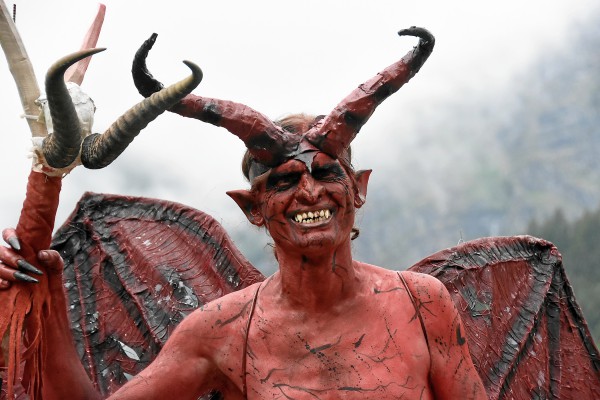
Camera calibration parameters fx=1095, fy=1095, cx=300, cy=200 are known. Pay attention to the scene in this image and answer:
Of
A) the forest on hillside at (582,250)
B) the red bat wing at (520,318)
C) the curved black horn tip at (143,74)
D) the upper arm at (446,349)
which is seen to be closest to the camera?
the curved black horn tip at (143,74)

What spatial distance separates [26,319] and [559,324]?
2.28 m

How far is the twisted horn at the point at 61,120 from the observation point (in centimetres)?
295

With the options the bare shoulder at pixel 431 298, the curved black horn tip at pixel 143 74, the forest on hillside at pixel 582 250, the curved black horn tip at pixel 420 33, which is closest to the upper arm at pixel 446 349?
the bare shoulder at pixel 431 298

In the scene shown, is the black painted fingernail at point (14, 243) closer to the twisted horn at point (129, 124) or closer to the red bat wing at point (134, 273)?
the twisted horn at point (129, 124)

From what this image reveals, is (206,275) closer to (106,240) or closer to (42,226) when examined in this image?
(106,240)

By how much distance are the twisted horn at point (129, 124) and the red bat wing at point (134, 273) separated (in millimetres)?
1266

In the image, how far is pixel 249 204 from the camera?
369 centimetres

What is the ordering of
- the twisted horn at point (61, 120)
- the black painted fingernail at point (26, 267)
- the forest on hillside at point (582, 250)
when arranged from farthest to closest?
the forest on hillside at point (582, 250) → the black painted fingernail at point (26, 267) → the twisted horn at point (61, 120)

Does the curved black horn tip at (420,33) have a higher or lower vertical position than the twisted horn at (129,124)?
higher

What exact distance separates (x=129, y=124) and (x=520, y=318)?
6.92ft

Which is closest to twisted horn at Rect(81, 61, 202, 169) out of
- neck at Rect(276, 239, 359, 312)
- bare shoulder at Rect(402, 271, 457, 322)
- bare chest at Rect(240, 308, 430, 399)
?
neck at Rect(276, 239, 359, 312)

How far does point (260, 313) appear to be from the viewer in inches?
146

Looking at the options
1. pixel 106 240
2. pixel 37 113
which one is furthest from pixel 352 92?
pixel 106 240

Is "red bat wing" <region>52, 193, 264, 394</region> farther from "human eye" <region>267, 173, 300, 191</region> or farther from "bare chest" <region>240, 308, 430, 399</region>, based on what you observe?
"human eye" <region>267, 173, 300, 191</region>
